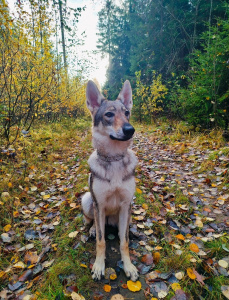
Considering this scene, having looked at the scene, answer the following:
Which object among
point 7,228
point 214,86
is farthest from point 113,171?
point 214,86

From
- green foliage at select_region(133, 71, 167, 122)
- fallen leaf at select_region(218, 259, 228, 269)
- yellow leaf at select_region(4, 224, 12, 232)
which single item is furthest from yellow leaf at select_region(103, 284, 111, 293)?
green foliage at select_region(133, 71, 167, 122)

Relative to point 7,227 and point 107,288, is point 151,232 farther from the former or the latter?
point 7,227

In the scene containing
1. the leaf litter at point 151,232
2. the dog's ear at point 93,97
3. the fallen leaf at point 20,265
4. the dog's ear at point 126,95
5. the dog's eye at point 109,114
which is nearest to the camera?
the leaf litter at point 151,232

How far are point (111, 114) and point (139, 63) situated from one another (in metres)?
13.6

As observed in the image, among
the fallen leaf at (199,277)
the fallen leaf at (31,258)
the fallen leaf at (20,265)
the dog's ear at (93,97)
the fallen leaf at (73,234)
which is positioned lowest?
the fallen leaf at (31,258)

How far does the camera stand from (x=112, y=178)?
207cm

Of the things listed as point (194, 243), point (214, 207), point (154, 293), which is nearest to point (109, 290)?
point (154, 293)

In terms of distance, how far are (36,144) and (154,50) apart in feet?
37.9

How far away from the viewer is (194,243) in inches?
94.9

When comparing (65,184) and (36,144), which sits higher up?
(36,144)

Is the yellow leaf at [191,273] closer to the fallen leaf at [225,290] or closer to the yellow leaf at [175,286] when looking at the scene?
the yellow leaf at [175,286]

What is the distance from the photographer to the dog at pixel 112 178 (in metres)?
2.05

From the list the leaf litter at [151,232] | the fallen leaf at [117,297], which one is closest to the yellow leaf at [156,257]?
the leaf litter at [151,232]

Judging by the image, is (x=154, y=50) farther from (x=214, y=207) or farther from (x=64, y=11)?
(x=214, y=207)
